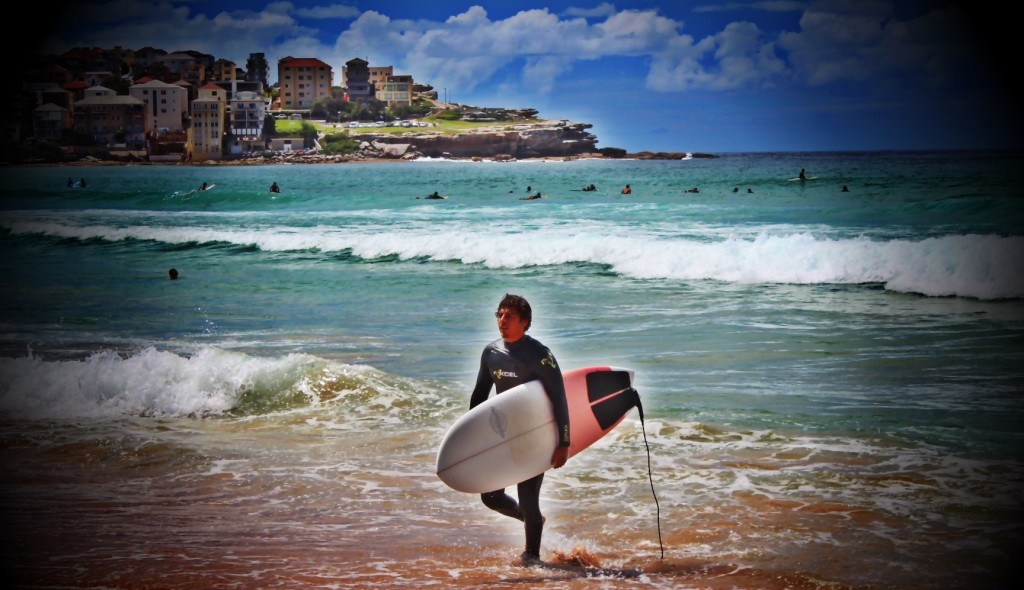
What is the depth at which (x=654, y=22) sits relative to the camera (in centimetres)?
2017

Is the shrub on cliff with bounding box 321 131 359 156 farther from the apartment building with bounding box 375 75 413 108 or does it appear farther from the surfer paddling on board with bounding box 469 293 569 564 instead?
the surfer paddling on board with bounding box 469 293 569 564

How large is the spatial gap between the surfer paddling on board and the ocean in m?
0.21

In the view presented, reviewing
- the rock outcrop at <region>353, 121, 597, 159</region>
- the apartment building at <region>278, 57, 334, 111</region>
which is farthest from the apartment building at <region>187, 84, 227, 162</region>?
the rock outcrop at <region>353, 121, 597, 159</region>

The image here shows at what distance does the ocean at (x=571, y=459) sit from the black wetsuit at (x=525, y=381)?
8.1 inches

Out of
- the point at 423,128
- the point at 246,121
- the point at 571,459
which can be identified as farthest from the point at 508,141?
the point at 571,459

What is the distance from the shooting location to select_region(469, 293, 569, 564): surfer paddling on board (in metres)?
2.93

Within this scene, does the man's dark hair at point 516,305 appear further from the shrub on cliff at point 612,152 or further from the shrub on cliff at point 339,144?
the shrub on cliff at point 612,152

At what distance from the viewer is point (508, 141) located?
60.1m

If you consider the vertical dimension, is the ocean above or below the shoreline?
A: below

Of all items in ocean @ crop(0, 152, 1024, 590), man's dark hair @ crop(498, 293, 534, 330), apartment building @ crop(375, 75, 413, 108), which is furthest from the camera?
apartment building @ crop(375, 75, 413, 108)

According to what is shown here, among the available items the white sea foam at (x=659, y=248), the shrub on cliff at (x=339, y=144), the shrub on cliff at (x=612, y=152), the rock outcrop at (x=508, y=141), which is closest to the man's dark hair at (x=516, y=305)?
the white sea foam at (x=659, y=248)

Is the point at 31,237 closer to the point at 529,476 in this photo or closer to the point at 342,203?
the point at 342,203

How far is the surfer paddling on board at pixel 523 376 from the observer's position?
2926mm

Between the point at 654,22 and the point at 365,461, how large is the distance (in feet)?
58.5
